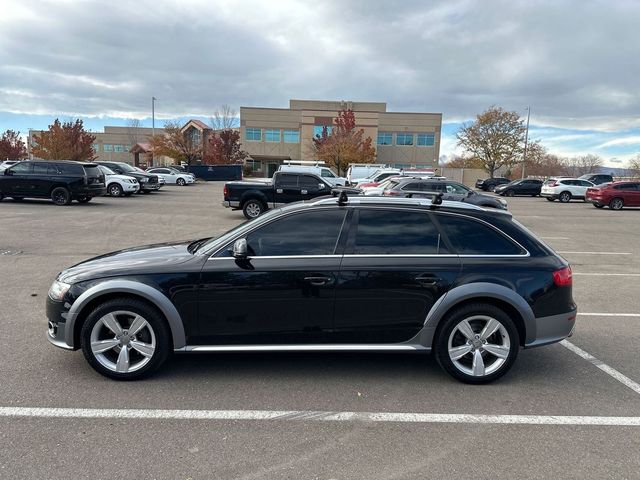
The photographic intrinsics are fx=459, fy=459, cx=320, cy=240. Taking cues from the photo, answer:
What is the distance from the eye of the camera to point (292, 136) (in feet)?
226

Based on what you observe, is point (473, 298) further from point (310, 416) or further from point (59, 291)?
point (59, 291)

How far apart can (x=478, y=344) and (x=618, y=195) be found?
25.6 meters

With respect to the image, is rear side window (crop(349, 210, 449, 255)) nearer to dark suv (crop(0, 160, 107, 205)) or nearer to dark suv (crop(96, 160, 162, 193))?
dark suv (crop(0, 160, 107, 205))

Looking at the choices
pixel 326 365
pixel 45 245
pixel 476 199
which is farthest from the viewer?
pixel 476 199

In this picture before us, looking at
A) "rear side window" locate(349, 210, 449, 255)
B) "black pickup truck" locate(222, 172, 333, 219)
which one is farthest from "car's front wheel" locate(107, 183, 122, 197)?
"rear side window" locate(349, 210, 449, 255)

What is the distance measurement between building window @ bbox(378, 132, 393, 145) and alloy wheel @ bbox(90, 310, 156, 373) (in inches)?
2604

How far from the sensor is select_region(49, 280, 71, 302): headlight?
3.89 metres

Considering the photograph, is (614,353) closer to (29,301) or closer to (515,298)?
(515,298)

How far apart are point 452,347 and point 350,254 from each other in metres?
1.21

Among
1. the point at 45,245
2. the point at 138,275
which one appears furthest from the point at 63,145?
the point at 138,275

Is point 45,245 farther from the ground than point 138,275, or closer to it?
closer to it

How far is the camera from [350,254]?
395 centimetres

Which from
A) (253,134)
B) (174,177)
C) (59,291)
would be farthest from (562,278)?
(253,134)

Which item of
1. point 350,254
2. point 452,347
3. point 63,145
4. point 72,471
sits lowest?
point 72,471
